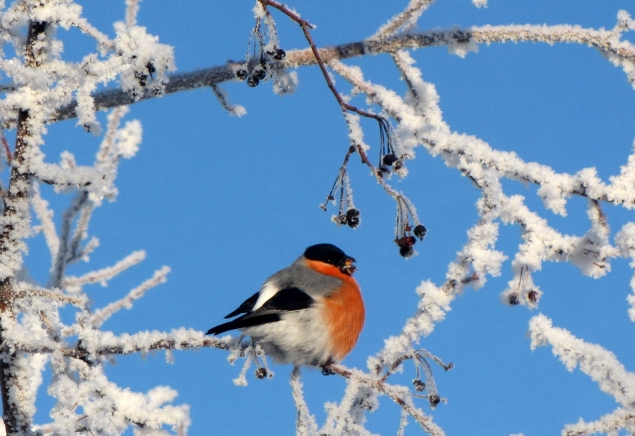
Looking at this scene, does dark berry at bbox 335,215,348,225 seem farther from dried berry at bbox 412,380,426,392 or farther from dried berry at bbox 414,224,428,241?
dried berry at bbox 412,380,426,392

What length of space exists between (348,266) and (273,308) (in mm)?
1259

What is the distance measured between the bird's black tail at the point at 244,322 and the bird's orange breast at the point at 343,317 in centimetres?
48

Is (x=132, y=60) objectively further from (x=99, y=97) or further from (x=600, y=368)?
(x=600, y=368)

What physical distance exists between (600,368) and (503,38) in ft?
4.30

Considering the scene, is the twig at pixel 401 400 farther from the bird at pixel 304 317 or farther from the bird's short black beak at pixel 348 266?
the bird's short black beak at pixel 348 266

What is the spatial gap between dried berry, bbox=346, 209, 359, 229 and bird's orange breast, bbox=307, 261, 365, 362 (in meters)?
1.48

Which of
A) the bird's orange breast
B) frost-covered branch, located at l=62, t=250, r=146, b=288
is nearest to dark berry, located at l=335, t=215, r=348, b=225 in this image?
the bird's orange breast

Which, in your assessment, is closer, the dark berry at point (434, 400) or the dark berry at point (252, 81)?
the dark berry at point (434, 400)

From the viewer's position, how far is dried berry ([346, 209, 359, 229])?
7.66 ft

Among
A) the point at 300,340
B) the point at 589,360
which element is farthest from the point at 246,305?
the point at 589,360

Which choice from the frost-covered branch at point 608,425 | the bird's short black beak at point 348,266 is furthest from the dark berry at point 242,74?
the bird's short black beak at point 348,266

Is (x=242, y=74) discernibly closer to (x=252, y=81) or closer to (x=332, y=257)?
(x=252, y=81)

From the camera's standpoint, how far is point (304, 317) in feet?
11.9

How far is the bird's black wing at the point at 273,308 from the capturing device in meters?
2.92
